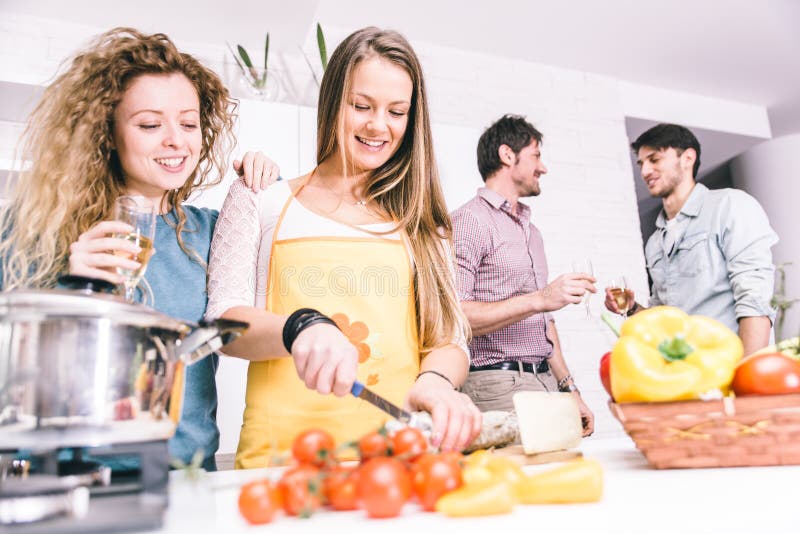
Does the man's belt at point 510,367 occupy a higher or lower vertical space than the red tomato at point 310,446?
higher

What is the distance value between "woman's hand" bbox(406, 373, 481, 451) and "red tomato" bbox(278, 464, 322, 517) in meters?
0.30

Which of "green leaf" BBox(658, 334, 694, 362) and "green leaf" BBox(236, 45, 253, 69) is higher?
"green leaf" BBox(236, 45, 253, 69)

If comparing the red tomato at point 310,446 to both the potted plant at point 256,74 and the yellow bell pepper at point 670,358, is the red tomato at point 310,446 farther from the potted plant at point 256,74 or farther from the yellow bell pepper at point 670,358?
the potted plant at point 256,74

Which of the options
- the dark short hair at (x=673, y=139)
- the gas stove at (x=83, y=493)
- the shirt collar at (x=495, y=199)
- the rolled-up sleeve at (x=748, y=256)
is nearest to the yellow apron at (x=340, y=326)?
the gas stove at (x=83, y=493)

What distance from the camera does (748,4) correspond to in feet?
11.3

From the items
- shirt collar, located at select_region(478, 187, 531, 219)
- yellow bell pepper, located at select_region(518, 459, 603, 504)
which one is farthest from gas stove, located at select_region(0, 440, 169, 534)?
A: shirt collar, located at select_region(478, 187, 531, 219)

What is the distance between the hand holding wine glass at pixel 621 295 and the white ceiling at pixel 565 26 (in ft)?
5.70

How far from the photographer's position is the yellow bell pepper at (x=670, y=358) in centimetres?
75

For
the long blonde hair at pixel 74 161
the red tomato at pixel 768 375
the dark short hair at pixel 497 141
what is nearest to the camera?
the red tomato at pixel 768 375

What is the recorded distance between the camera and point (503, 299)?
2344mm

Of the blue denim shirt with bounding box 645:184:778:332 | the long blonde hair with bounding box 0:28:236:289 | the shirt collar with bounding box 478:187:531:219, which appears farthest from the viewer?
the shirt collar with bounding box 478:187:531:219

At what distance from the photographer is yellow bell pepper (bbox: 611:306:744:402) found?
0.75 metres

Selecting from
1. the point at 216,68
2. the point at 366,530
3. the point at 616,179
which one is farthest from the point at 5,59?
the point at 616,179

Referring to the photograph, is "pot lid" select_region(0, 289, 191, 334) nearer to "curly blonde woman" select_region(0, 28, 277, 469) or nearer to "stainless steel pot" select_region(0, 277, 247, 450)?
"stainless steel pot" select_region(0, 277, 247, 450)
